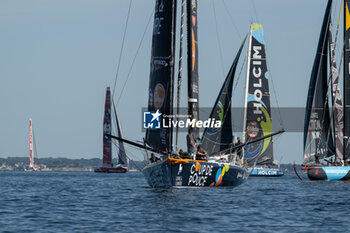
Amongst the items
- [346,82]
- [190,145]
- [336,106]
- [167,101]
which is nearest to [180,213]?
[190,145]

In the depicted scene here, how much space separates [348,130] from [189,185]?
71.3 feet

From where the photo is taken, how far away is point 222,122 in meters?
50.3

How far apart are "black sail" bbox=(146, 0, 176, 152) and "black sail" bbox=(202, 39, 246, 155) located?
11.8 m

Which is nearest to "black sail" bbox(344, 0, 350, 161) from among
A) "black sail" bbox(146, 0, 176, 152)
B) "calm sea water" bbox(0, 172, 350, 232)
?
"calm sea water" bbox(0, 172, 350, 232)

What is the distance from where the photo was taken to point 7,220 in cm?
Answer: 2200

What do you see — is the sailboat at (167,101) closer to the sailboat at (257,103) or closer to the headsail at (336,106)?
the headsail at (336,106)

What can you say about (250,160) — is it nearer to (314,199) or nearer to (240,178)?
(240,178)

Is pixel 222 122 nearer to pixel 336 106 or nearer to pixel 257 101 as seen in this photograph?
pixel 257 101

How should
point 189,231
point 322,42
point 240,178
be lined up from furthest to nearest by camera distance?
point 322,42 → point 240,178 → point 189,231

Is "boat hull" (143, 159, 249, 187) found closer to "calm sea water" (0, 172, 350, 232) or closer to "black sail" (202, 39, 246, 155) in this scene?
"calm sea water" (0, 172, 350, 232)

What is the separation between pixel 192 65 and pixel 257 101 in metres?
25.5

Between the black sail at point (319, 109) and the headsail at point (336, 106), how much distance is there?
0.75 m

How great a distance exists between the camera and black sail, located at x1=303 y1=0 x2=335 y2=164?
177 ft

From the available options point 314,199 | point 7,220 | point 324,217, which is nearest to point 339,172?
point 314,199
